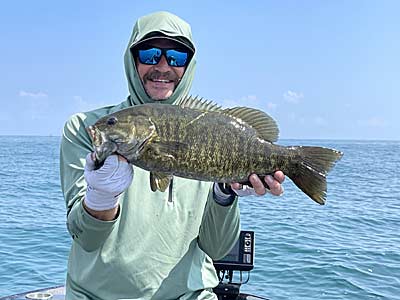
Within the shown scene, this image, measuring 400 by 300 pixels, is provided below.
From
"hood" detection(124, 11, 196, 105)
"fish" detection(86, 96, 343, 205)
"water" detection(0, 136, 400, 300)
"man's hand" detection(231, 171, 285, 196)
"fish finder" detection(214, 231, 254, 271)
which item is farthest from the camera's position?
"water" detection(0, 136, 400, 300)

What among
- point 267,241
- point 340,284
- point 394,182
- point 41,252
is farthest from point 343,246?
point 394,182

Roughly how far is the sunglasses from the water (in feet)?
19.8

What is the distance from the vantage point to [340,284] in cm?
999

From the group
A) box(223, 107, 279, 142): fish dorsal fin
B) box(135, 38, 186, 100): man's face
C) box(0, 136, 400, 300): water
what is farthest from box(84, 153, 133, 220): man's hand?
box(0, 136, 400, 300): water

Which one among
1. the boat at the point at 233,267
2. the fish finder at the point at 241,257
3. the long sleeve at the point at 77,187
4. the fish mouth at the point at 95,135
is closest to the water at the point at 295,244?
the boat at the point at 233,267

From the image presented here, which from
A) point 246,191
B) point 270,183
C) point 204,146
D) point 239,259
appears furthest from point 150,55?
point 239,259

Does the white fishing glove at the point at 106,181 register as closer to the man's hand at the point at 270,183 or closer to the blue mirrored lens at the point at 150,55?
the man's hand at the point at 270,183

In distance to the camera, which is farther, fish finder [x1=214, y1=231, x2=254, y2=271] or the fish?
fish finder [x1=214, y1=231, x2=254, y2=271]

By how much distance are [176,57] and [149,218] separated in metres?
0.97

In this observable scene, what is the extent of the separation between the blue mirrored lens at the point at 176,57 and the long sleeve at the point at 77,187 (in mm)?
613

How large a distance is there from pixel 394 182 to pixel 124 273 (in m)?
25.6

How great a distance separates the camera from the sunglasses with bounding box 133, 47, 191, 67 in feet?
10.9

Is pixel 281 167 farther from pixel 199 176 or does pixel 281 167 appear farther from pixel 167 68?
pixel 167 68

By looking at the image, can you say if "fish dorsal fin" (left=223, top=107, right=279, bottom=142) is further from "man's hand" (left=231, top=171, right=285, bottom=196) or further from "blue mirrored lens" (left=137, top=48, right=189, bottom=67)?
"blue mirrored lens" (left=137, top=48, right=189, bottom=67)
